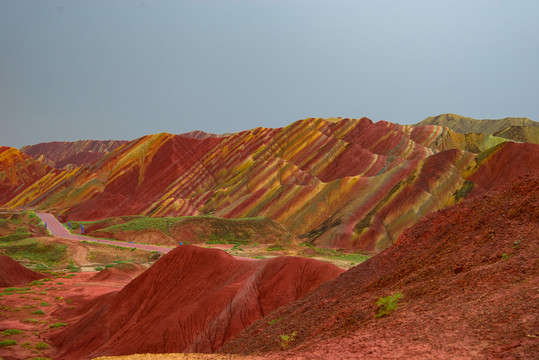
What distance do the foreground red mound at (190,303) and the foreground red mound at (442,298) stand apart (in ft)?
16.2

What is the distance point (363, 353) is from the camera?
662 cm

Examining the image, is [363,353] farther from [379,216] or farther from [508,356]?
[379,216]

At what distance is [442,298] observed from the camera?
785 centimetres

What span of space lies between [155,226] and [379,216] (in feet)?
114

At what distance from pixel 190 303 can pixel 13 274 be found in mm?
25888

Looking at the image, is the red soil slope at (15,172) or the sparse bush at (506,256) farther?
the red soil slope at (15,172)

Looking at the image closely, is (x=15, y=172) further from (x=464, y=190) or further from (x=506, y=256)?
(x=506, y=256)

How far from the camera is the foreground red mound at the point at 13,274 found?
35566 mm

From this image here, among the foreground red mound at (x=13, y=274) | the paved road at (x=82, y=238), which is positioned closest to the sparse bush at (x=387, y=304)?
the foreground red mound at (x=13, y=274)

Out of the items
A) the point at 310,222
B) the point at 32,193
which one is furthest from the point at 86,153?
the point at 310,222

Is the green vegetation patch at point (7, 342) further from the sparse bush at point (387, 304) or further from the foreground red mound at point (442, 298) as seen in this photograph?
the sparse bush at point (387, 304)

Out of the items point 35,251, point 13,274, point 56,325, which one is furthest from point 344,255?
point 35,251

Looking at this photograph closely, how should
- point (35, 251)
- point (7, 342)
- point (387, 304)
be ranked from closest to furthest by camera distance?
point (387, 304) < point (7, 342) < point (35, 251)

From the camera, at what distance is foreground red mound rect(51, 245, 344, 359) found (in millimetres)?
17230
